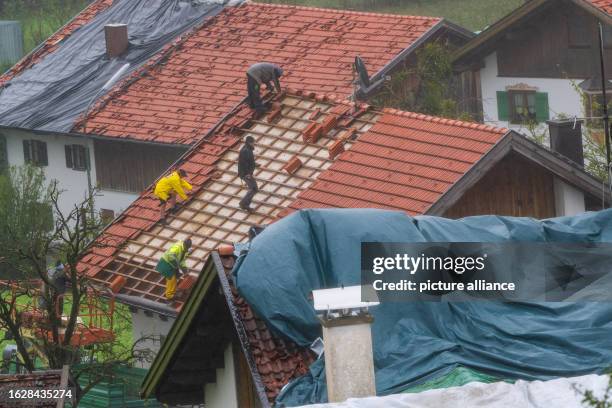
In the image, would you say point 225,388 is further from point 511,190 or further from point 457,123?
point 457,123

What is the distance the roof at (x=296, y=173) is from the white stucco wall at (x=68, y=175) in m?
11.5

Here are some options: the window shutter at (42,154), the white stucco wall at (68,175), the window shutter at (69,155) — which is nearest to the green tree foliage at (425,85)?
the white stucco wall at (68,175)

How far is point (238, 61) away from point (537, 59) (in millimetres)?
7934

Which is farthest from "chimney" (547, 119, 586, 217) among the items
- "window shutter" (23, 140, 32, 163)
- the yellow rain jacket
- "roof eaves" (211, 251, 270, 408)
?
"window shutter" (23, 140, 32, 163)

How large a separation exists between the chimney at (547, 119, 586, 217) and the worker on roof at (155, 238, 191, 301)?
625cm

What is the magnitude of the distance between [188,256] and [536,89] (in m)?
14.6

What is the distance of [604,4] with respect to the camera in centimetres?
3531

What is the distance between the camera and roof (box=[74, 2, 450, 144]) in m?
37.0

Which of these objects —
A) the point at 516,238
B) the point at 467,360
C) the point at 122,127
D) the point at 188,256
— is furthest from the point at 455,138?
the point at 122,127

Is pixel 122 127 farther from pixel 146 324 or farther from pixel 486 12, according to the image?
pixel 486 12

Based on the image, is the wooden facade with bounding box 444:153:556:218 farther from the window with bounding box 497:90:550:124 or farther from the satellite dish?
the window with bounding box 497:90:550:124

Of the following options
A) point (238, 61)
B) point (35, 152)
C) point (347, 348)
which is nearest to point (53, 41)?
point (35, 152)

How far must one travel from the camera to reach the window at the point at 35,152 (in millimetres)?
42406

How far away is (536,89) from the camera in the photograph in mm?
36812
